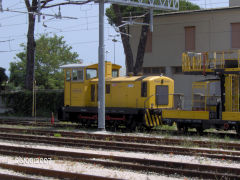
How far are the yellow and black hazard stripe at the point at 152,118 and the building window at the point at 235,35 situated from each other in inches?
517

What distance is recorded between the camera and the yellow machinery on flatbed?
49.0 ft

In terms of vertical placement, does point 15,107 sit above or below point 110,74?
below

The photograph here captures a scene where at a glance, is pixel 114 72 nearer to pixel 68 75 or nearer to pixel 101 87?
pixel 68 75

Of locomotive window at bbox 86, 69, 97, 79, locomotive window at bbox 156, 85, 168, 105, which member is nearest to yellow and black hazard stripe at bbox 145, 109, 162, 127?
locomotive window at bbox 156, 85, 168, 105

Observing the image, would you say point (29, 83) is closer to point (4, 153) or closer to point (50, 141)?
point (50, 141)

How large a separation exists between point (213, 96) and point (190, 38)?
14.8 metres

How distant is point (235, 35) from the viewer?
28.0 m

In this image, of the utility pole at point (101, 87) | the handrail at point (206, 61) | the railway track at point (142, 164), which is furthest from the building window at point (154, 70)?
the railway track at point (142, 164)

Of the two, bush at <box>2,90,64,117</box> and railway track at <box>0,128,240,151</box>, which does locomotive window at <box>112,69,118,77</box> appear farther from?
bush at <box>2,90,64,117</box>

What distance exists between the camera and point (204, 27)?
2916 cm

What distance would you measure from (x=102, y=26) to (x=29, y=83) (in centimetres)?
1656

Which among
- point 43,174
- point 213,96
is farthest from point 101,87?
point 43,174

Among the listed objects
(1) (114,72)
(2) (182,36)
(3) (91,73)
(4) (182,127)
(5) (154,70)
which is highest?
(2) (182,36)

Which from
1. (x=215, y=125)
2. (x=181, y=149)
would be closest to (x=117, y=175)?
(x=181, y=149)
